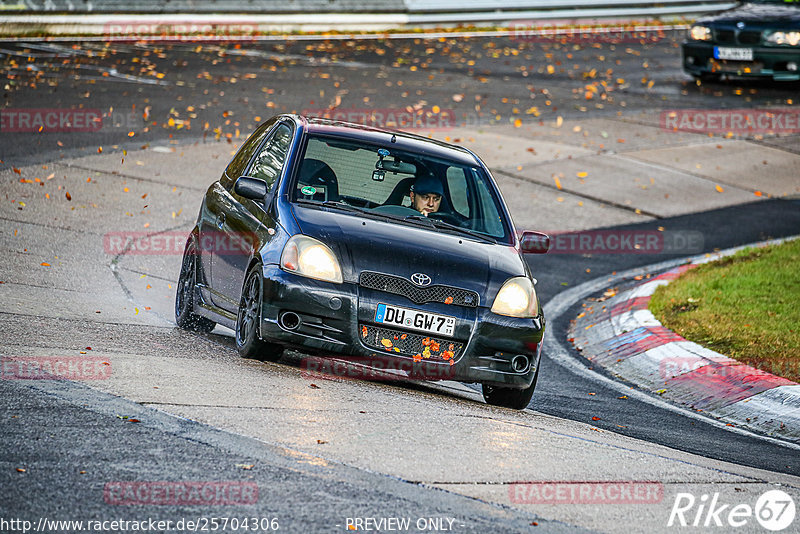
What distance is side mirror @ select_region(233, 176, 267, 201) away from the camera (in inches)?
314

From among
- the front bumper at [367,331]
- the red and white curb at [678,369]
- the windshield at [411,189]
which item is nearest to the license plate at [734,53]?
the red and white curb at [678,369]

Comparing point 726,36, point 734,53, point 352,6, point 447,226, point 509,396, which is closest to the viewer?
point 509,396

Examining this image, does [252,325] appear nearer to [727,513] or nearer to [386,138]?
[386,138]

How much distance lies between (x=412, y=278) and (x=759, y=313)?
4.40 m

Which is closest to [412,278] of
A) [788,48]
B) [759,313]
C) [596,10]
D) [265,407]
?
[265,407]

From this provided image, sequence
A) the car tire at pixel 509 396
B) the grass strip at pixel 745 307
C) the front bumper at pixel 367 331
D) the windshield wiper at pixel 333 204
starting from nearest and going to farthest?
1. the front bumper at pixel 367 331
2. the car tire at pixel 509 396
3. the windshield wiper at pixel 333 204
4. the grass strip at pixel 745 307

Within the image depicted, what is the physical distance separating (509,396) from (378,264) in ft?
4.12

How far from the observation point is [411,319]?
23.6 ft

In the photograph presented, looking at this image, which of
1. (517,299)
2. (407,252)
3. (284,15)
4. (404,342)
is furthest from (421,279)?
(284,15)

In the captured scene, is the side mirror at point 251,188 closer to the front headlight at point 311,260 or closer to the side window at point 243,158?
the front headlight at point 311,260

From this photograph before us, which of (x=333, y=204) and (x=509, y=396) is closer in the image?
(x=509, y=396)

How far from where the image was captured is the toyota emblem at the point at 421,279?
284 inches

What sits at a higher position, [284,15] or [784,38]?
[784,38]

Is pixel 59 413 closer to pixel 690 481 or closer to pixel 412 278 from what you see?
pixel 412 278
